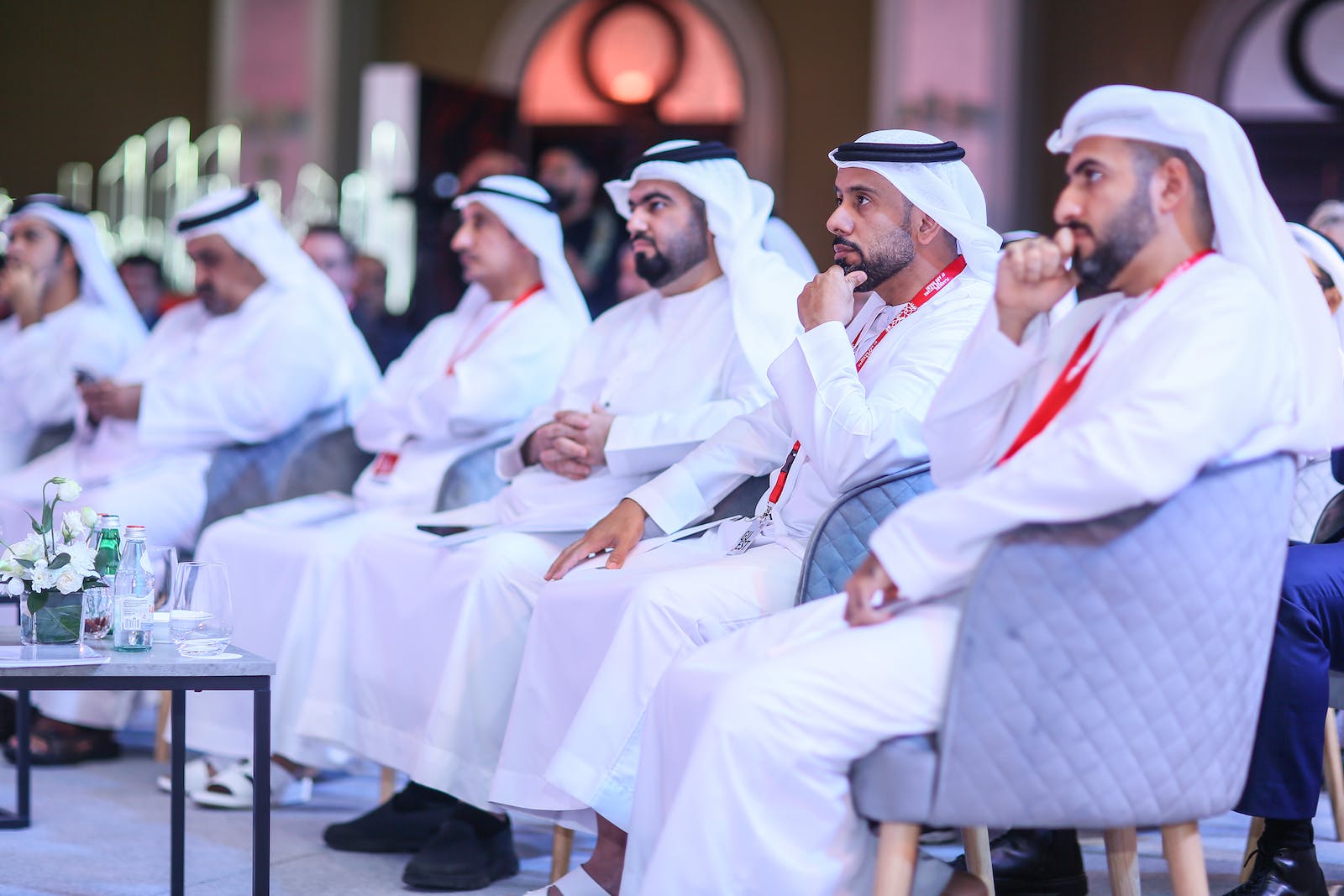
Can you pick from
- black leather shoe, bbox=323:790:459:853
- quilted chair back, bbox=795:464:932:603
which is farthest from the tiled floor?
quilted chair back, bbox=795:464:932:603

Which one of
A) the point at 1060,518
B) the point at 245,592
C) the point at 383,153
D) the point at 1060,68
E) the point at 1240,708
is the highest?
the point at 1060,68

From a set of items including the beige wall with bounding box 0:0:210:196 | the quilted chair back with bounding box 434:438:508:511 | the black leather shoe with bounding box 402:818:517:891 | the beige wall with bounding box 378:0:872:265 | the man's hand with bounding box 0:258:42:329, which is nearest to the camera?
the black leather shoe with bounding box 402:818:517:891

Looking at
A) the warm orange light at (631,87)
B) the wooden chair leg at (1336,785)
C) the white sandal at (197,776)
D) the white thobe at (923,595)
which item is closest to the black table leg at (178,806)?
the white sandal at (197,776)

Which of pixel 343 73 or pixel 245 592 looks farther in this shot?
pixel 343 73

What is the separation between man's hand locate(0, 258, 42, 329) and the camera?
587cm

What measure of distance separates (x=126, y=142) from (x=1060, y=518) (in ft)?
37.4

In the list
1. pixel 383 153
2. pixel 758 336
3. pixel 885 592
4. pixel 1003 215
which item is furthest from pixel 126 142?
pixel 885 592

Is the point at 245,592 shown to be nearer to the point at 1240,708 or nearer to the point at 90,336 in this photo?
the point at 90,336

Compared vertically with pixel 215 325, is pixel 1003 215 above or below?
above

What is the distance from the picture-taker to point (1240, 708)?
2.36 m

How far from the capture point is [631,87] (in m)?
11.9

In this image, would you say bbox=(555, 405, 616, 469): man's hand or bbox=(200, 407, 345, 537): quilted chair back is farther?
bbox=(200, 407, 345, 537): quilted chair back

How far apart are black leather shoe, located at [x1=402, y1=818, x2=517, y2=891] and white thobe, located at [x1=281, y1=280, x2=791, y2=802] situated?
9 centimetres

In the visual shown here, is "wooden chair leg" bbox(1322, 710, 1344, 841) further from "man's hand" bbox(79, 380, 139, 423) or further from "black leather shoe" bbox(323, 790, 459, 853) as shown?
"man's hand" bbox(79, 380, 139, 423)
